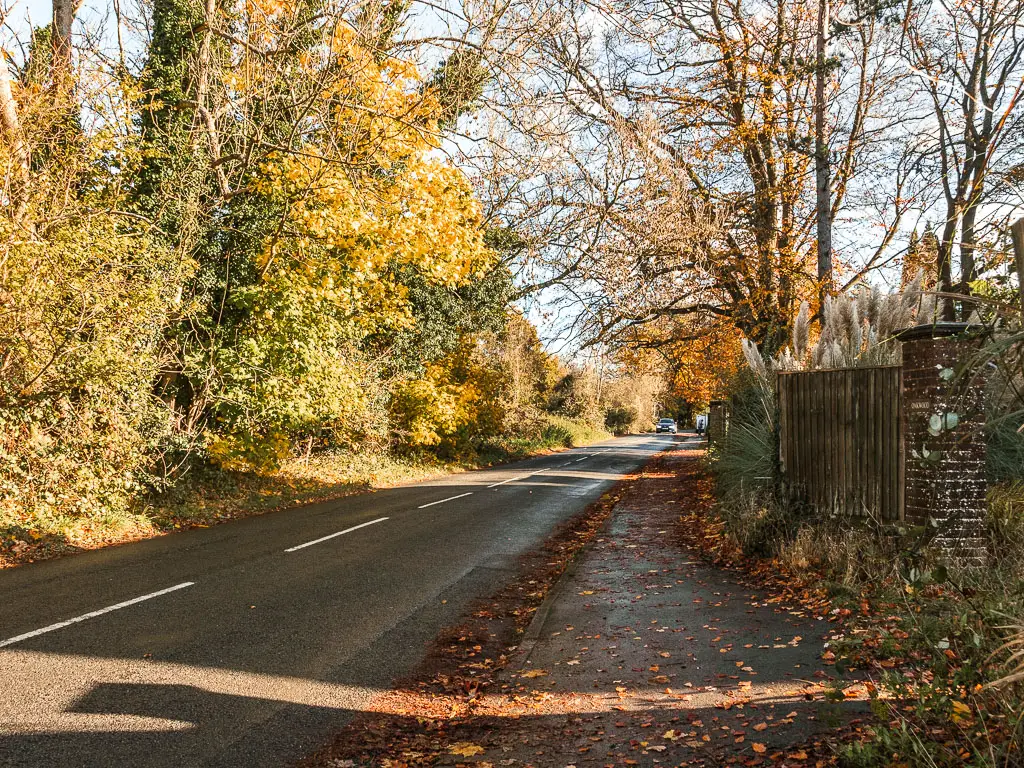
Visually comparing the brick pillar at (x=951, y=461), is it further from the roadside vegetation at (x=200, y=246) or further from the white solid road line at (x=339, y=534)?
the white solid road line at (x=339, y=534)

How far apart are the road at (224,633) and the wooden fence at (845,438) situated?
404cm

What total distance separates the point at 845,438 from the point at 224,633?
686cm

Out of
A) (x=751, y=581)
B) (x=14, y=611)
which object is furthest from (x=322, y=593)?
(x=751, y=581)

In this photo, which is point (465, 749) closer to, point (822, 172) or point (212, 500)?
point (212, 500)

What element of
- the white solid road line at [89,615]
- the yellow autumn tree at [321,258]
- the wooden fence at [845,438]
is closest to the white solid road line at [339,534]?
the white solid road line at [89,615]

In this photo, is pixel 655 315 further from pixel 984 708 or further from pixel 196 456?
pixel 984 708

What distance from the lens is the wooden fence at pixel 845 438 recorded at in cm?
785

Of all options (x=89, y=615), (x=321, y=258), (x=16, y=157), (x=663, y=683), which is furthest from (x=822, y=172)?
(x=89, y=615)

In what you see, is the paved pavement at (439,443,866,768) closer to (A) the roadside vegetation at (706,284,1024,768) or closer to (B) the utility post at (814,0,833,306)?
(A) the roadside vegetation at (706,284,1024,768)

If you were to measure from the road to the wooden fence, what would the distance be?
13.2 ft

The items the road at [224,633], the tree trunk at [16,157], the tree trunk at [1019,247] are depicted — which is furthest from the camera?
the tree trunk at [16,157]

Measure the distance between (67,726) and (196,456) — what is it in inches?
450

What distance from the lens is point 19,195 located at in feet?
34.6

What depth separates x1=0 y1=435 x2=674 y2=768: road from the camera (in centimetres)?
439
